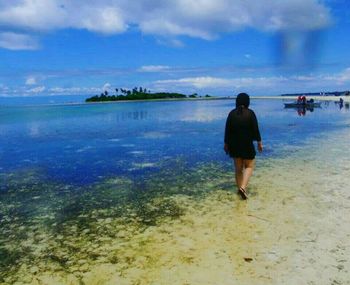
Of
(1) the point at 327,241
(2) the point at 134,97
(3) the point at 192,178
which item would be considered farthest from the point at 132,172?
(2) the point at 134,97

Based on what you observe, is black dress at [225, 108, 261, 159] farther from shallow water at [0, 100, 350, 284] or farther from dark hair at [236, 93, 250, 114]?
shallow water at [0, 100, 350, 284]

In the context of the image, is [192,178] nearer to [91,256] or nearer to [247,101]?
[247,101]

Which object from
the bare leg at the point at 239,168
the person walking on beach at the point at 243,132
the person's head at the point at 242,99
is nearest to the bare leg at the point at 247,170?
the person walking on beach at the point at 243,132

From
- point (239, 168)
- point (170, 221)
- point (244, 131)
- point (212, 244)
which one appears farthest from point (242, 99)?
point (212, 244)

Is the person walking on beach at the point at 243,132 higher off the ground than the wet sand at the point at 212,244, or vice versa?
the person walking on beach at the point at 243,132

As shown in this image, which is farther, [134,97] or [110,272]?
[134,97]

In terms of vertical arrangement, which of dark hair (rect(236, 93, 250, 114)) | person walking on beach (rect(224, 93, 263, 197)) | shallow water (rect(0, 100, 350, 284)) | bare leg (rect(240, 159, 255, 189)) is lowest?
shallow water (rect(0, 100, 350, 284))

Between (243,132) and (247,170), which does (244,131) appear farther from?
(247,170)

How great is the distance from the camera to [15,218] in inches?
318

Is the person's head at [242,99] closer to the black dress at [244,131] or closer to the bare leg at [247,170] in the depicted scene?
the black dress at [244,131]

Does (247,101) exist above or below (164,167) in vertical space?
above

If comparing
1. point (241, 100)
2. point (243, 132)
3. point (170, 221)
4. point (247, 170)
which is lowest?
point (170, 221)

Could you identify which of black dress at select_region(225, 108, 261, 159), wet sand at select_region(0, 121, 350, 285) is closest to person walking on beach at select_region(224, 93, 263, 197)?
black dress at select_region(225, 108, 261, 159)

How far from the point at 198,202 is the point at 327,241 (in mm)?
3134
